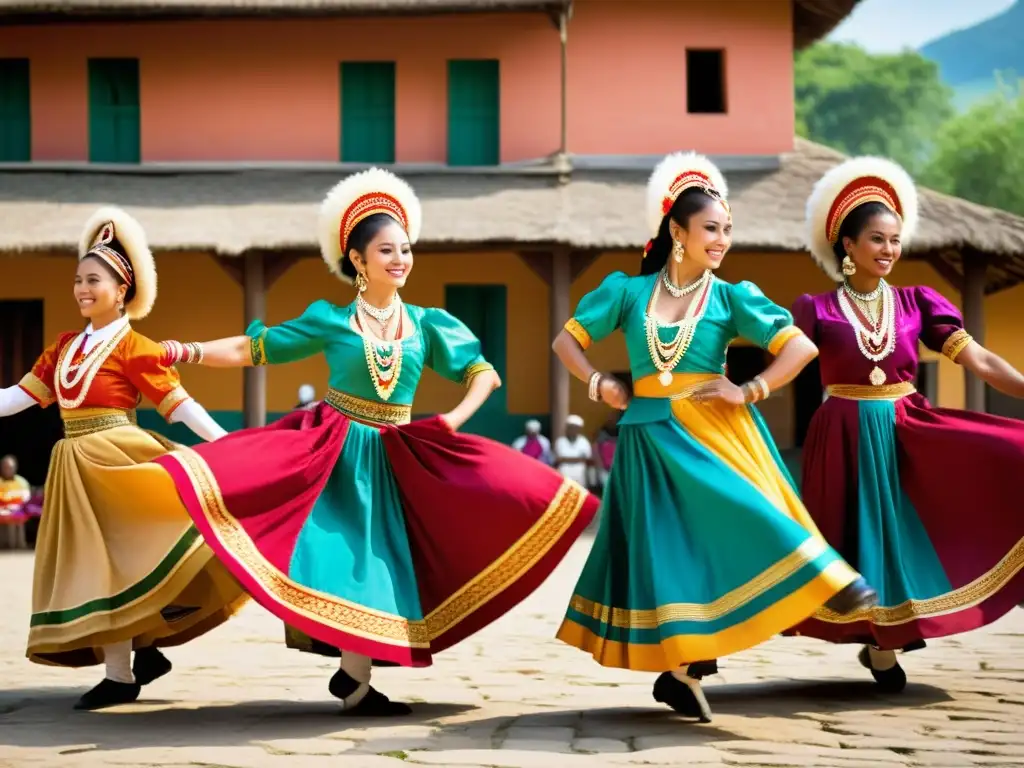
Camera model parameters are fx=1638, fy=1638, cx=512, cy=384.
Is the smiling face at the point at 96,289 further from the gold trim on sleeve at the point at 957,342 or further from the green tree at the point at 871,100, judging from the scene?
the green tree at the point at 871,100

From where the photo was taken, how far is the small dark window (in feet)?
65.0

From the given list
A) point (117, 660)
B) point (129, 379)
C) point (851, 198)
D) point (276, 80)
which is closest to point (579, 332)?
point (851, 198)

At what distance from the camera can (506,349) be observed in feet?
63.6

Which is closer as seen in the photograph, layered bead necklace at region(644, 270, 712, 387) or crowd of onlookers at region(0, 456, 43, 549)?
layered bead necklace at region(644, 270, 712, 387)

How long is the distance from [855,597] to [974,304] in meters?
13.1

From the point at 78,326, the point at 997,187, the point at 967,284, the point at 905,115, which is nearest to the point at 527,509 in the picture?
the point at 967,284

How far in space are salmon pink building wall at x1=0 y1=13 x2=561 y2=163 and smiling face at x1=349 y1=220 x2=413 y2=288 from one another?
44.3ft

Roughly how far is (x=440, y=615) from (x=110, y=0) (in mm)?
13911

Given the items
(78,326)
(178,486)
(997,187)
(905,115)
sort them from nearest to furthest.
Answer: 1. (178,486)
2. (78,326)
3. (997,187)
4. (905,115)

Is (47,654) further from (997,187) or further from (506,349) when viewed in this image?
(997,187)

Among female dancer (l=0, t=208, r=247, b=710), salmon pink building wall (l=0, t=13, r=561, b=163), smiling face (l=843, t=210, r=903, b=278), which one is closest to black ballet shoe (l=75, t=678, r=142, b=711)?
female dancer (l=0, t=208, r=247, b=710)

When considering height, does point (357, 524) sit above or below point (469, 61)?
below

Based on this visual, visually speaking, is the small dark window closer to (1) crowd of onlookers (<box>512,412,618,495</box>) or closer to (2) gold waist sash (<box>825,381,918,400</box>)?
(1) crowd of onlookers (<box>512,412,618,495</box>)

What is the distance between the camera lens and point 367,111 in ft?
63.3
